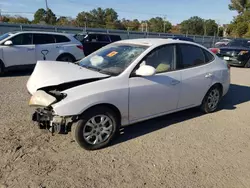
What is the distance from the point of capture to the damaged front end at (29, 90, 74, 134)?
3270mm

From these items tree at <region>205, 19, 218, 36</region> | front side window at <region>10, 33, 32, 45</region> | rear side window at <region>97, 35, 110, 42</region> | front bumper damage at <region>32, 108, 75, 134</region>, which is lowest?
front bumper damage at <region>32, 108, 75, 134</region>

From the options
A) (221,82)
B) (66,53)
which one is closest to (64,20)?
(66,53)

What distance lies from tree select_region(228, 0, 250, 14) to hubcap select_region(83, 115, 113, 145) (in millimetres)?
70343

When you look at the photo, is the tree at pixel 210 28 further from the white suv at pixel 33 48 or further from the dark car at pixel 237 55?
the white suv at pixel 33 48

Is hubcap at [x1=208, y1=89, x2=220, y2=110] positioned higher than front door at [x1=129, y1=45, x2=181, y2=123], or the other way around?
front door at [x1=129, y1=45, x2=181, y2=123]

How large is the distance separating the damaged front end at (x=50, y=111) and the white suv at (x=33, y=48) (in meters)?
5.76

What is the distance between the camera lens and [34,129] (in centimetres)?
418

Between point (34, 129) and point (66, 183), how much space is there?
1608mm

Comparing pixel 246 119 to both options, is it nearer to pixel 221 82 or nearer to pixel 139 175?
pixel 221 82

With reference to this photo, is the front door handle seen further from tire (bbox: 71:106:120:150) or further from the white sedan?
tire (bbox: 71:106:120:150)

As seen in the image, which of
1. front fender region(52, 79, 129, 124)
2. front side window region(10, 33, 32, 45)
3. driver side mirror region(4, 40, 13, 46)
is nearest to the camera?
front fender region(52, 79, 129, 124)

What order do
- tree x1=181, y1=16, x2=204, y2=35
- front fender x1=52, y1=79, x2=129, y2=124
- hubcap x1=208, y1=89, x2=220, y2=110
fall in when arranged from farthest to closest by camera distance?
tree x1=181, y1=16, x2=204, y2=35
hubcap x1=208, y1=89, x2=220, y2=110
front fender x1=52, y1=79, x2=129, y2=124

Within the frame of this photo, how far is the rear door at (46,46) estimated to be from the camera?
356 inches

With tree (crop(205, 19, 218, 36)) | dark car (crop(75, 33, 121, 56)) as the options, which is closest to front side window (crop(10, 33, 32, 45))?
dark car (crop(75, 33, 121, 56))
